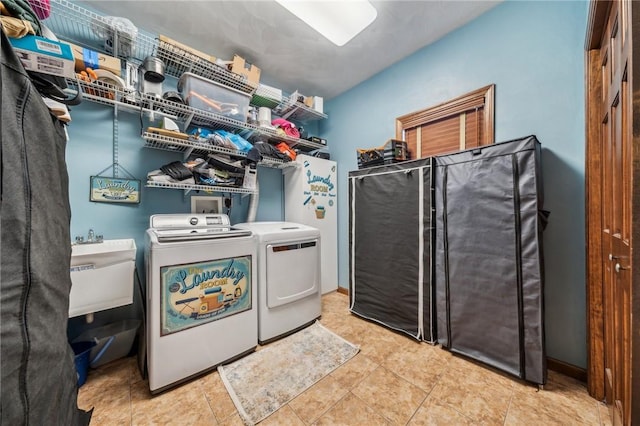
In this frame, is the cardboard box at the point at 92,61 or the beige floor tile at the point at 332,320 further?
the beige floor tile at the point at 332,320

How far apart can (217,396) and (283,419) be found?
1.48 ft

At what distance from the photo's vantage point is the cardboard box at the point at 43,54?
2.08ft

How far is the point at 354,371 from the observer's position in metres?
1.57

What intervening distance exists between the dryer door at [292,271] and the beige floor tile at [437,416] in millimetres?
1154

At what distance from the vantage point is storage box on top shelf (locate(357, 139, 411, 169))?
7.36ft

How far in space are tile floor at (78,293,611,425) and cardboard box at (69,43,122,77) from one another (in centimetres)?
211

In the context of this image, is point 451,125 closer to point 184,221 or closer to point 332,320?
point 332,320

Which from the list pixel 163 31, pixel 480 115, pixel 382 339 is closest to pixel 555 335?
pixel 382 339

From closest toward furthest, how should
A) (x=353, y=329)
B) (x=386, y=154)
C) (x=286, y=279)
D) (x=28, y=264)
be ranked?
(x=28, y=264)
(x=286, y=279)
(x=353, y=329)
(x=386, y=154)

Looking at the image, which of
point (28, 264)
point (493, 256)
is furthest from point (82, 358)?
point (493, 256)

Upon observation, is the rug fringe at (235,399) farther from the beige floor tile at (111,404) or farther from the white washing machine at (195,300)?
the beige floor tile at (111,404)

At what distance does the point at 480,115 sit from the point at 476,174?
706mm

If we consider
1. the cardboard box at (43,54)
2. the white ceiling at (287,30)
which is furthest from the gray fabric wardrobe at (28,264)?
the white ceiling at (287,30)

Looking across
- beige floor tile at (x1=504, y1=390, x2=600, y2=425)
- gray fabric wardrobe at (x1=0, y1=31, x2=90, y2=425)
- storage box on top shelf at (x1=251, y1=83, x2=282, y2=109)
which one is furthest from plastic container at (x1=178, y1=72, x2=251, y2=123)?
beige floor tile at (x1=504, y1=390, x2=600, y2=425)
